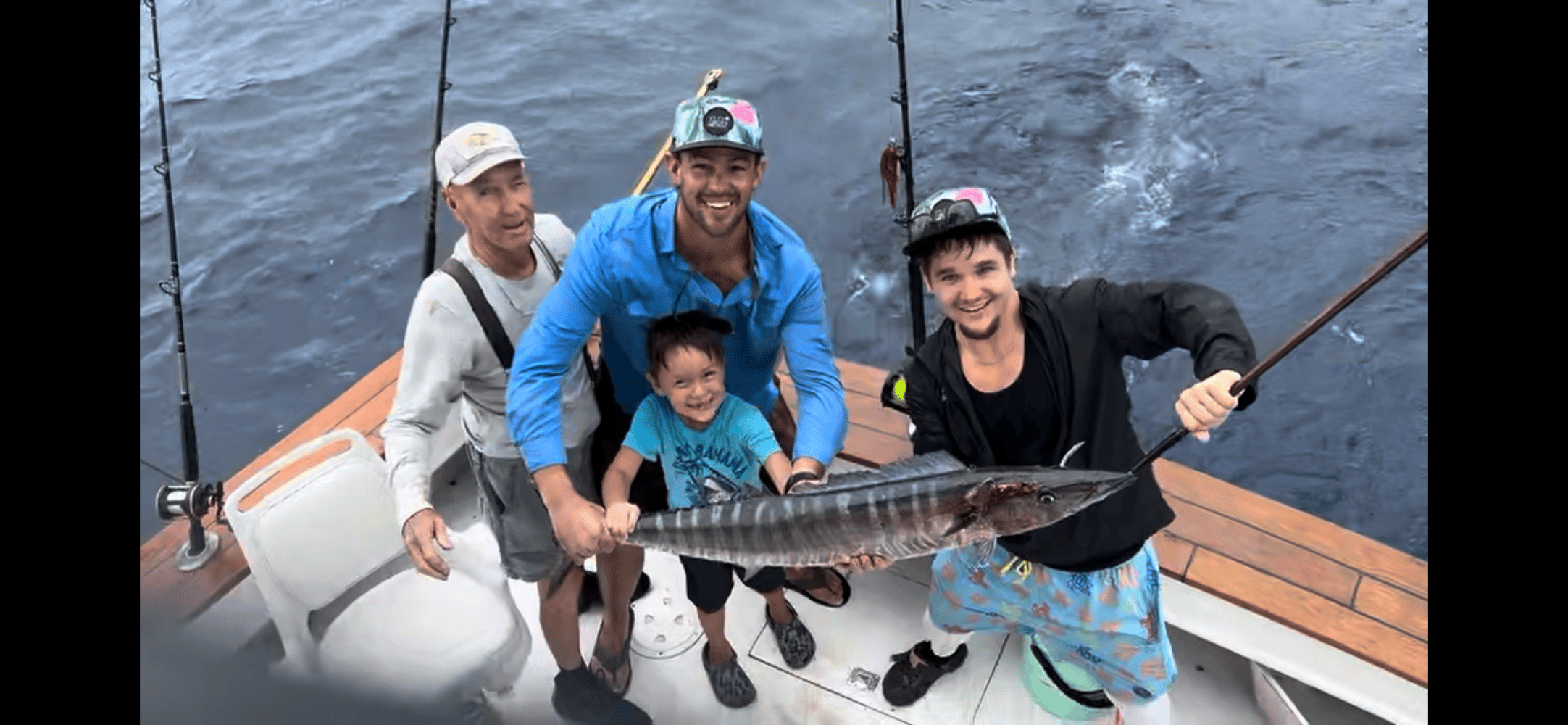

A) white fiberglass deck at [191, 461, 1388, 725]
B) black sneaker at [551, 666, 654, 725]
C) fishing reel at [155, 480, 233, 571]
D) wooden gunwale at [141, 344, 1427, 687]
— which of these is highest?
fishing reel at [155, 480, 233, 571]

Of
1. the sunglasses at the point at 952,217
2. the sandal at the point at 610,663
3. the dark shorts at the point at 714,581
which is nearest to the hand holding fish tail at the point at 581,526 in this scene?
the dark shorts at the point at 714,581

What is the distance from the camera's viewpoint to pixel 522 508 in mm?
2557

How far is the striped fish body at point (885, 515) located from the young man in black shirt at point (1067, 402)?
21cm

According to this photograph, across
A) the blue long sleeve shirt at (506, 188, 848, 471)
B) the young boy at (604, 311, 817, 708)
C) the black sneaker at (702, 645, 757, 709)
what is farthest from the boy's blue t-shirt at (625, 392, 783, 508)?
the black sneaker at (702, 645, 757, 709)

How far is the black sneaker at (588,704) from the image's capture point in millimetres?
2932

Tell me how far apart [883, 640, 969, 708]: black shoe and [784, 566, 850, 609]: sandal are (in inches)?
15.8

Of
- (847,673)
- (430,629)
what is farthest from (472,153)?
(847,673)

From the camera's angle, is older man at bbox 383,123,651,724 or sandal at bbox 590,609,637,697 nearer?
older man at bbox 383,123,651,724

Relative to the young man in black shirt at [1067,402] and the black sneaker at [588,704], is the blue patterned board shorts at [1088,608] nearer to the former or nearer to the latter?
the young man in black shirt at [1067,402]

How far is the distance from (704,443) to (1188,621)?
5.77 feet

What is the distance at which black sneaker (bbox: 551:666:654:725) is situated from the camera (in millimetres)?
2932

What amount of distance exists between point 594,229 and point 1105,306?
135 centimetres

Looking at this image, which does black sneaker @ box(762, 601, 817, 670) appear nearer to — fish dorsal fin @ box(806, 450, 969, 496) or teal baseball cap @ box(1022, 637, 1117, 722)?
teal baseball cap @ box(1022, 637, 1117, 722)
